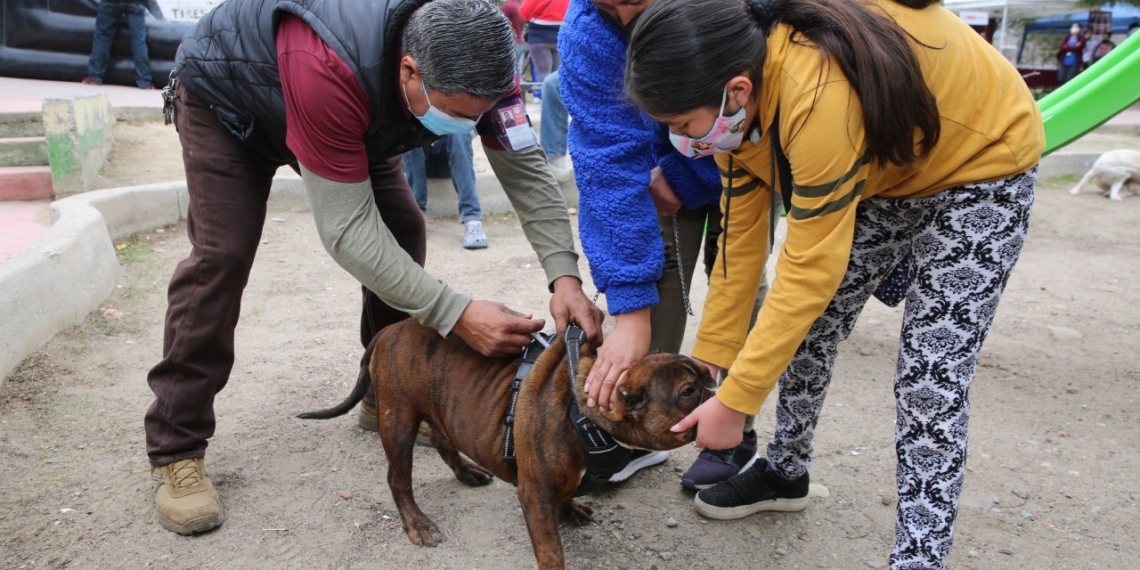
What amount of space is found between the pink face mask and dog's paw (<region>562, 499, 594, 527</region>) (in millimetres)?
1501

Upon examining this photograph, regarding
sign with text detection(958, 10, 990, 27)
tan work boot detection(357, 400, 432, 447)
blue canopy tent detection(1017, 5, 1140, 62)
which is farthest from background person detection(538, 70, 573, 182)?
blue canopy tent detection(1017, 5, 1140, 62)

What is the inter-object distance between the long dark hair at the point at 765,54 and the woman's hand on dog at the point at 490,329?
1.02 meters

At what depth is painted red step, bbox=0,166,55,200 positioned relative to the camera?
676 centimetres

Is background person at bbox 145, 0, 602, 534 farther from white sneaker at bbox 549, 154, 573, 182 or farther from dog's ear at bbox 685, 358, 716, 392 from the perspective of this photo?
white sneaker at bbox 549, 154, 573, 182

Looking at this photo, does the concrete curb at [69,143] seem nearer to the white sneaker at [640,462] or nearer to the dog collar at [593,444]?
the white sneaker at [640,462]

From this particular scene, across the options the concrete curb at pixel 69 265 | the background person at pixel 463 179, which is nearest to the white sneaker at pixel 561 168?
the background person at pixel 463 179

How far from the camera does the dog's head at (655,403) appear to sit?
2.51m

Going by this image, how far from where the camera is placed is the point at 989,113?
213 cm

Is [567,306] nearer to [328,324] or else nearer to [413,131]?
[413,131]

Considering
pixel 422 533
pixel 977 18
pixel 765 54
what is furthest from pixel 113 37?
pixel 977 18

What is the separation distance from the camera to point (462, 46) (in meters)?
2.45

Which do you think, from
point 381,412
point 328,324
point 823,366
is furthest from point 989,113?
point 328,324

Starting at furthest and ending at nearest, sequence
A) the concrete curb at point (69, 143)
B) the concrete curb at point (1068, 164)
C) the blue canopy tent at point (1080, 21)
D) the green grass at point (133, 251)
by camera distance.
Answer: the blue canopy tent at point (1080, 21)
the concrete curb at point (1068, 164)
the concrete curb at point (69, 143)
the green grass at point (133, 251)

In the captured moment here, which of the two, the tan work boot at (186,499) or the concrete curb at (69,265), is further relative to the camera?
the concrete curb at (69,265)
